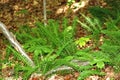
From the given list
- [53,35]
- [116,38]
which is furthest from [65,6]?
[116,38]

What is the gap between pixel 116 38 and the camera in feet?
16.3

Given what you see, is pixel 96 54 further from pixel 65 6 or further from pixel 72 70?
pixel 65 6

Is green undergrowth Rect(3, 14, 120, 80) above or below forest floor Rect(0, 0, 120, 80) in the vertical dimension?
below

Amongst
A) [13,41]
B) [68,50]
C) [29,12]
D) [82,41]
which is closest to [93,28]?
[82,41]

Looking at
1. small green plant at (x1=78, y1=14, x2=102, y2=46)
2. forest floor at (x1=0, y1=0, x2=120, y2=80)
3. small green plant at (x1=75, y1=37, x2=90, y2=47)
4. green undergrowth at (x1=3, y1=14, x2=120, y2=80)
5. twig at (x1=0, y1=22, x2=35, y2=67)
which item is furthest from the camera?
forest floor at (x1=0, y1=0, x2=120, y2=80)

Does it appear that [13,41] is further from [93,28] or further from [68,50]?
[93,28]

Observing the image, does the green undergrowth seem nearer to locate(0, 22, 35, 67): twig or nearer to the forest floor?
locate(0, 22, 35, 67): twig

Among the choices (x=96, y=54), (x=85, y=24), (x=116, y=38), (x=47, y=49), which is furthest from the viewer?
(x=85, y=24)

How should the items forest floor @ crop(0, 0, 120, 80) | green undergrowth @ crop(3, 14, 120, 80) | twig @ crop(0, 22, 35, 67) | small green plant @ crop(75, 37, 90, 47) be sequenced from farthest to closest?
forest floor @ crop(0, 0, 120, 80), small green plant @ crop(75, 37, 90, 47), twig @ crop(0, 22, 35, 67), green undergrowth @ crop(3, 14, 120, 80)

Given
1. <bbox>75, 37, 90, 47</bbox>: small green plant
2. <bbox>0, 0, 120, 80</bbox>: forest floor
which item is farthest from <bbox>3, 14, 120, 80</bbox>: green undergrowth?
<bbox>0, 0, 120, 80</bbox>: forest floor

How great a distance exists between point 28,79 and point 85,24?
1732mm

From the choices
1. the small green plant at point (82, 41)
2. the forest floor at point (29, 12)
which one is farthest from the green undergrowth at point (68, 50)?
the forest floor at point (29, 12)

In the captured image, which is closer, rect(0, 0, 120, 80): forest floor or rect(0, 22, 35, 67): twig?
rect(0, 22, 35, 67): twig

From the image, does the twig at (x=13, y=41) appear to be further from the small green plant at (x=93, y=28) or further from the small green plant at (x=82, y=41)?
the small green plant at (x=93, y=28)
